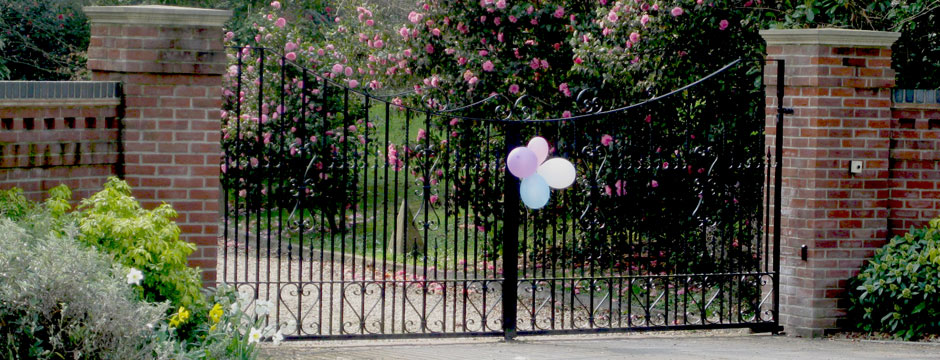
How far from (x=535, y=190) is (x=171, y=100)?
244 cm

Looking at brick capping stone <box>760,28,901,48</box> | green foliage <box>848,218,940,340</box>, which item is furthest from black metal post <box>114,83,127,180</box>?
green foliage <box>848,218,940,340</box>

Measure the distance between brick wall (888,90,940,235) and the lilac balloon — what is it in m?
2.67

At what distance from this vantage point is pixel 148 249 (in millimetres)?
5605

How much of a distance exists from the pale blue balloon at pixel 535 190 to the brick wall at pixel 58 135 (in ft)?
8.61

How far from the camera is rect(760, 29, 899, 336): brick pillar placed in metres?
7.54

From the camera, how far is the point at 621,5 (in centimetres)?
1019

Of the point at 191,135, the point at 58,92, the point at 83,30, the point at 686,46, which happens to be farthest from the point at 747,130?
the point at 83,30

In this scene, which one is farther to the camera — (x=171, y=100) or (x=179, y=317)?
(x=171, y=100)

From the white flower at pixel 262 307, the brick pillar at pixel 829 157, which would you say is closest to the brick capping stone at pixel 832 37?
the brick pillar at pixel 829 157

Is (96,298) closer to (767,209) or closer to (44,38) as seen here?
(767,209)

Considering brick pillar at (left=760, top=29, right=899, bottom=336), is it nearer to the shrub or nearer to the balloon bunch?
Answer: the balloon bunch

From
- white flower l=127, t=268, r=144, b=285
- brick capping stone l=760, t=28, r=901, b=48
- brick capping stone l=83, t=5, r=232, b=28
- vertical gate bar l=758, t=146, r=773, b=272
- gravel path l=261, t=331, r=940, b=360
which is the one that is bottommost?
Result: gravel path l=261, t=331, r=940, b=360

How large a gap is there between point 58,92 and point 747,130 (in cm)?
626

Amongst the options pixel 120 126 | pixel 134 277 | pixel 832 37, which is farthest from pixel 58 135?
pixel 832 37
